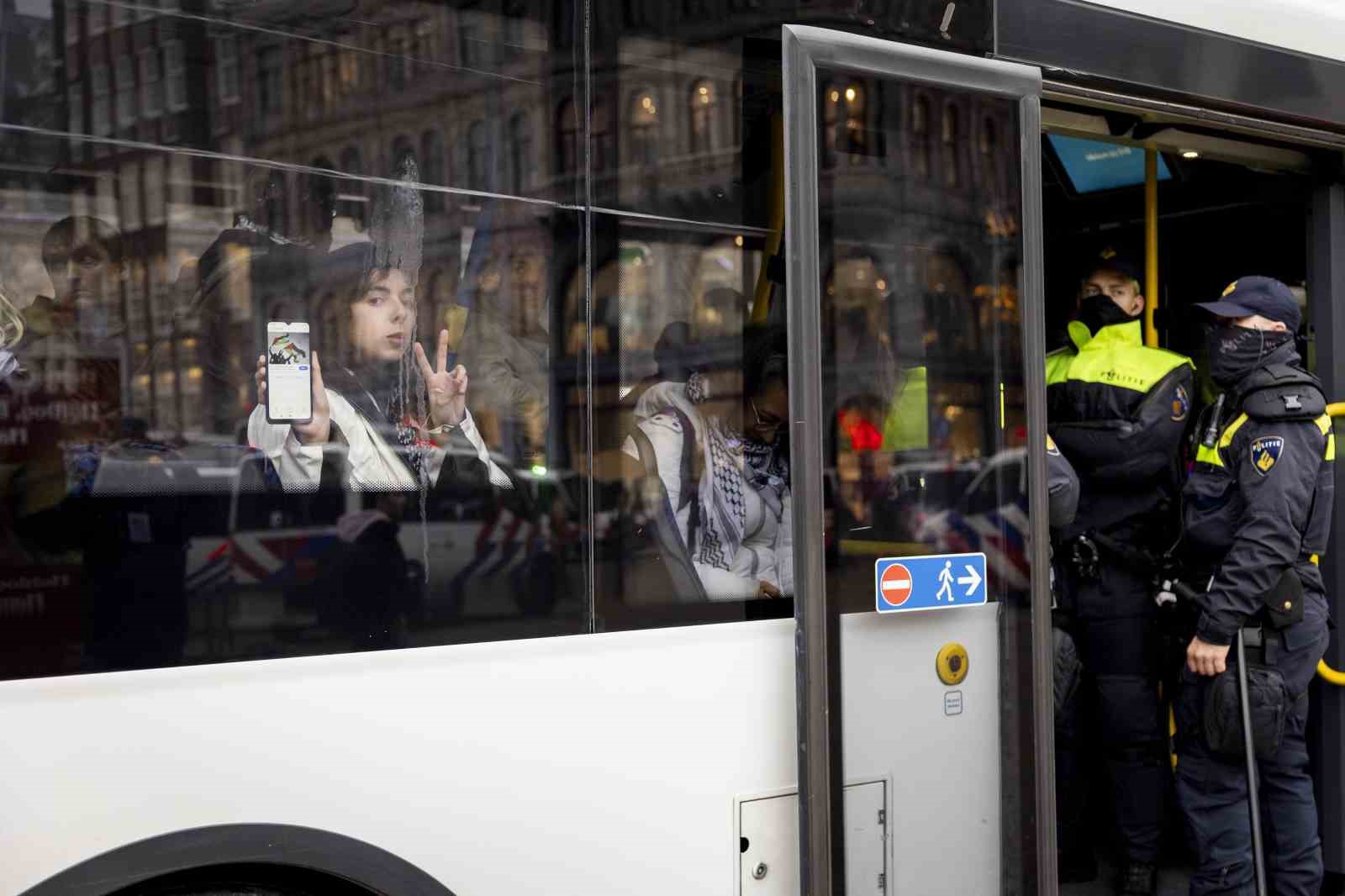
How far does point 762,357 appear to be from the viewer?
9.43ft

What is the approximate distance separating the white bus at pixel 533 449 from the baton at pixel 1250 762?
49.0 inches

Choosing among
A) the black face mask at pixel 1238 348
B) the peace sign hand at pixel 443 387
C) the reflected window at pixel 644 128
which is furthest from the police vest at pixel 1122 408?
the peace sign hand at pixel 443 387

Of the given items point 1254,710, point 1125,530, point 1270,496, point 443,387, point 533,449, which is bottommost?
point 1254,710

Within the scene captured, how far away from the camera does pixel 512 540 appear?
259 centimetres

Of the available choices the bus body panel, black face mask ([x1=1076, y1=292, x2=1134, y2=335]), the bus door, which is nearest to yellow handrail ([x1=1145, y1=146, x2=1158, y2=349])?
black face mask ([x1=1076, y1=292, x2=1134, y2=335])

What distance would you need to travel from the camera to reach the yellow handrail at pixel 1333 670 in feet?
14.4

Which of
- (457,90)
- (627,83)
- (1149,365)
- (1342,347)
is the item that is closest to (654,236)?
(627,83)

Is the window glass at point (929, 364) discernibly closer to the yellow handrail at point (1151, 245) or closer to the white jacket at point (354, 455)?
the white jacket at point (354, 455)

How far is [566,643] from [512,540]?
0.24m

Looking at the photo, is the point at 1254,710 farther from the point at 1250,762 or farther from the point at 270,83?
the point at 270,83

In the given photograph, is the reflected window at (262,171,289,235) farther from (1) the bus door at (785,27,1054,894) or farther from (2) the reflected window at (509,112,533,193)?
(1) the bus door at (785,27,1054,894)

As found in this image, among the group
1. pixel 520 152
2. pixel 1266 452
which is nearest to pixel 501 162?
pixel 520 152

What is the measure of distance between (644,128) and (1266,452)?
2.43 metres

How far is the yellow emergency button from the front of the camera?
9.95ft
